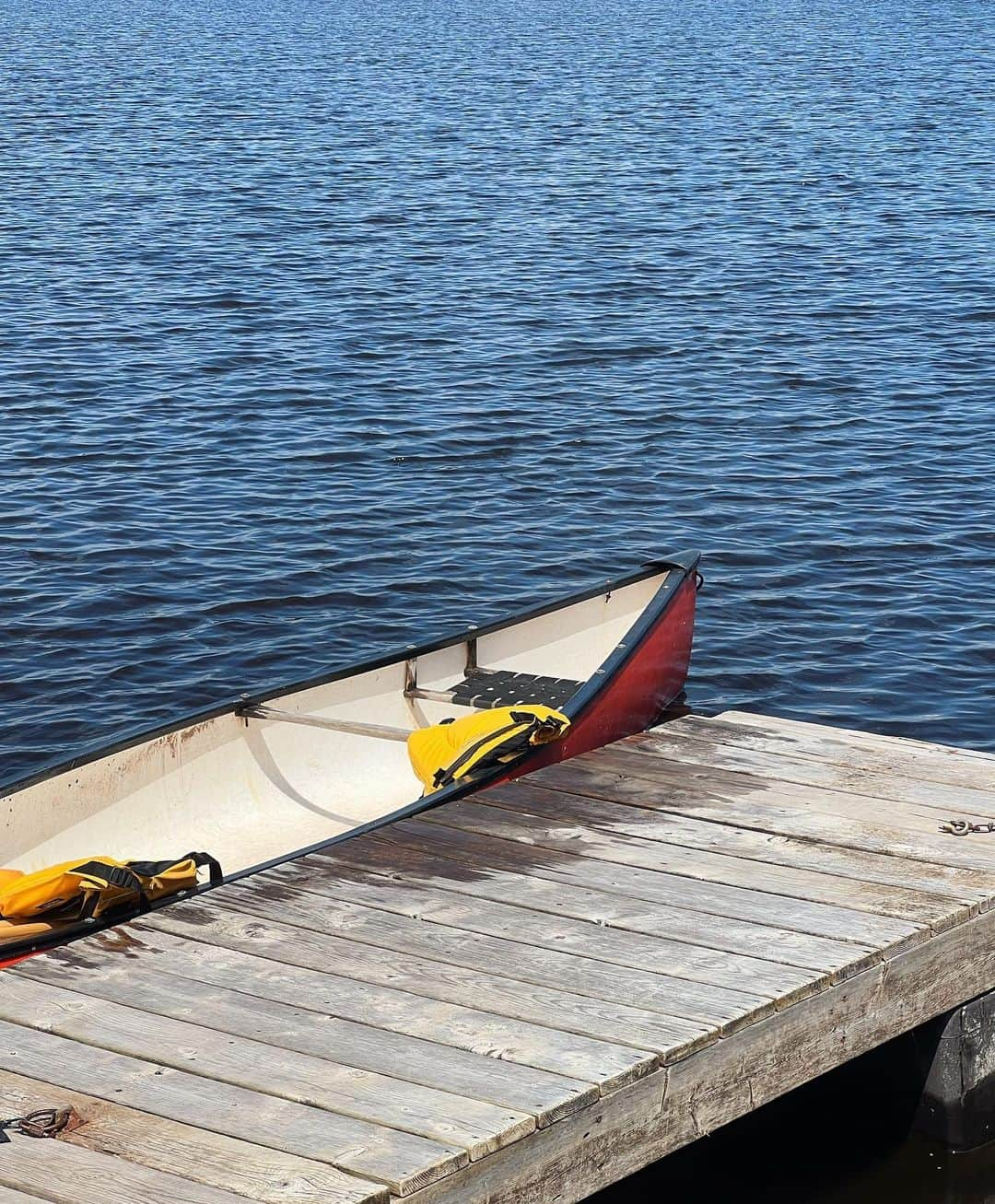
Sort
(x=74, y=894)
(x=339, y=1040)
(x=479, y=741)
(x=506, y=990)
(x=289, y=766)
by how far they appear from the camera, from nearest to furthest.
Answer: (x=339, y=1040) < (x=506, y=990) < (x=74, y=894) < (x=479, y=741) < (x=289, y=766)

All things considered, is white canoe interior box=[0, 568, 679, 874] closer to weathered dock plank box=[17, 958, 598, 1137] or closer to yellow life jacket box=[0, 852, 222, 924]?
yellow life jacket box=[0, 852, 222, 924]

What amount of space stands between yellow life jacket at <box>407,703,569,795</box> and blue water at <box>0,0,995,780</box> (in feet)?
10.4

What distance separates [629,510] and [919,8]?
183 feet

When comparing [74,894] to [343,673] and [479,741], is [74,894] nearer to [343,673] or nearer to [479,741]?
[479,741]

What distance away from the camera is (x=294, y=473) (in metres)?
15.5

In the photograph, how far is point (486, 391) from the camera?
58.7 feet

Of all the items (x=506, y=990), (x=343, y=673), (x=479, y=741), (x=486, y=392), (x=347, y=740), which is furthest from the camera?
(x=486, y=392)

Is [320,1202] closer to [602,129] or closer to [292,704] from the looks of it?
[292,704]

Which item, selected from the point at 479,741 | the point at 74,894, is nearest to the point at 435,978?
the point at 74,894

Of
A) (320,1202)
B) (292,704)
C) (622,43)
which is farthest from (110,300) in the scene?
(622,43)

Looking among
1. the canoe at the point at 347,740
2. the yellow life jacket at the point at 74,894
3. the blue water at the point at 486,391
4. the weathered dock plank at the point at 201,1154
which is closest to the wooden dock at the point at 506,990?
the weathered dock plank at the point at 201,1154

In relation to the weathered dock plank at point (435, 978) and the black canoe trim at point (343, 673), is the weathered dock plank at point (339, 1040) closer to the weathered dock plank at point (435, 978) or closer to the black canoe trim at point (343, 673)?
the weathered dock plank at point (435, 978)

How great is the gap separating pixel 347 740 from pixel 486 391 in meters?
9.01

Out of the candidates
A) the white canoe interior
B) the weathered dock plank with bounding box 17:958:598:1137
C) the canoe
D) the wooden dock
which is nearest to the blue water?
the canoe
